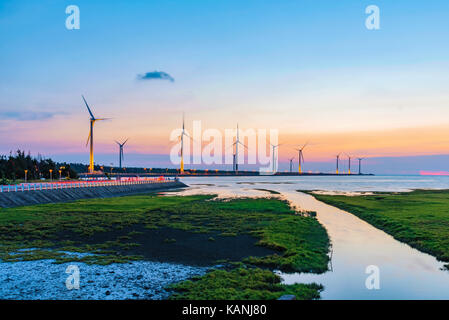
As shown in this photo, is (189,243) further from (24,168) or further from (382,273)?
(24,168)

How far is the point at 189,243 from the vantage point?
24578 millimetres

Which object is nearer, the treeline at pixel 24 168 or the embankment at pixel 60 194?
the embankment at pixel 60 194

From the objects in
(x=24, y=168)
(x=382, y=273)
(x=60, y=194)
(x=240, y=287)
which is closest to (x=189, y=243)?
(x=240, y=287)

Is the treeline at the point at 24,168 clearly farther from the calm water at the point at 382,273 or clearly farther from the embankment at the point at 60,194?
the calm water at the point at 382,273

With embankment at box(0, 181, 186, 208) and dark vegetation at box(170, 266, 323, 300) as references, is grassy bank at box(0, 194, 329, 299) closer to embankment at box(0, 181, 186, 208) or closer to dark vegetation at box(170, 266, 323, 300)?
dark vegetation at box(170, 266, 323, 300)

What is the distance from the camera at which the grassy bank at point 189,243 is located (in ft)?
55.2

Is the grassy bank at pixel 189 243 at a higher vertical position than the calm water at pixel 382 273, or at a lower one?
higher

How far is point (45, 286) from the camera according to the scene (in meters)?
14.9

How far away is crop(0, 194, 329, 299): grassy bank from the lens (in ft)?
55.2

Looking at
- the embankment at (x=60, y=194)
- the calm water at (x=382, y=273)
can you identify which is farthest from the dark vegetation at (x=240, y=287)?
the embankment at (x=60, y=194)

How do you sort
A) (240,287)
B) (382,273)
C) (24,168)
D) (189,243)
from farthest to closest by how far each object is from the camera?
1. (24,168)
2. (189,243)
3. (382,273)
4. (240,287)
